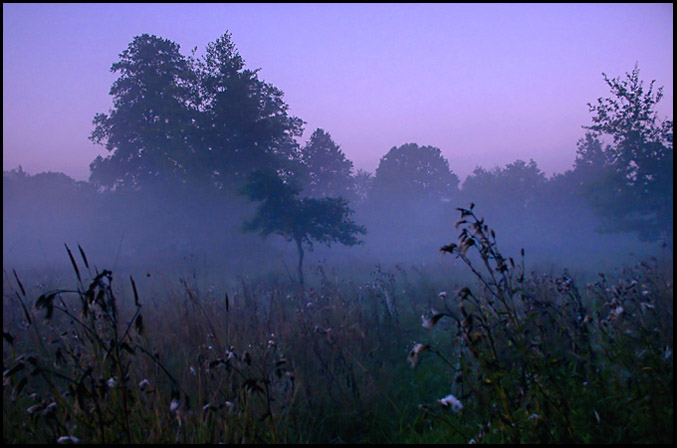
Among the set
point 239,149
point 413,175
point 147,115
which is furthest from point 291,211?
point 413,175

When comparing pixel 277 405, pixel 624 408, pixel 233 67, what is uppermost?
pixel 233 67

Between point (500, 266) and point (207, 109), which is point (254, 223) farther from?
point (500, 266)

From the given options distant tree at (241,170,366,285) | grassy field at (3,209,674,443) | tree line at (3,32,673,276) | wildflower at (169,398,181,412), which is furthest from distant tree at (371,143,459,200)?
wildflower at (169,398,181,412)

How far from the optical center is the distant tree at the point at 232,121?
833 inches

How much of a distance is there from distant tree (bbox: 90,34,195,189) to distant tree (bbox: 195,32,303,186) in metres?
1.72

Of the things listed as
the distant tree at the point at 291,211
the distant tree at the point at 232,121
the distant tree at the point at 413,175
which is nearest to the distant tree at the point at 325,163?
the distant tree at the point at 413,175

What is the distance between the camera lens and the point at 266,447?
8.33 ft

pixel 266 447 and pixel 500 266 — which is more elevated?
pixel 500 266

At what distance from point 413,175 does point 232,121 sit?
4409 centimetres

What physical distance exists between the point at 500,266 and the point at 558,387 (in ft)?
2.59

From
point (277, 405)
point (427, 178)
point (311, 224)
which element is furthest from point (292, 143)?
point (427, 178)

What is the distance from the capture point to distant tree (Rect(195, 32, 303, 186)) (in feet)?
69.4

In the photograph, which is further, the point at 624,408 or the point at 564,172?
the point at 564,172

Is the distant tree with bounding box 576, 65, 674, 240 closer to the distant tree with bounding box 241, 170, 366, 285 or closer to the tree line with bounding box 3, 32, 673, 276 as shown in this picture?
the tree line with bounding box 3, 32, 673, 276
